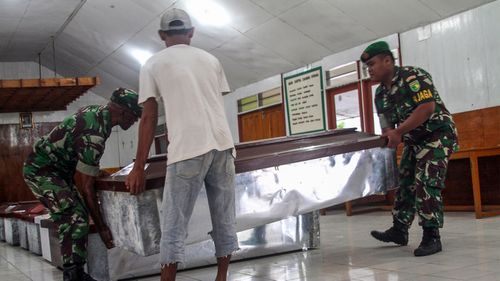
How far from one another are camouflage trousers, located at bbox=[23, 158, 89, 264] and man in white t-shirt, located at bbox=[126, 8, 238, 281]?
0.98 m

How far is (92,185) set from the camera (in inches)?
A: 125

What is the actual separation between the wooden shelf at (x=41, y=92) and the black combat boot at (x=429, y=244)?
26.6 feet

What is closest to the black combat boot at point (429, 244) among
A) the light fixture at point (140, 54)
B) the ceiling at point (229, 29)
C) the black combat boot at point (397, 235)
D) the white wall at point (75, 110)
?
the black combat boot at point (397, 235)

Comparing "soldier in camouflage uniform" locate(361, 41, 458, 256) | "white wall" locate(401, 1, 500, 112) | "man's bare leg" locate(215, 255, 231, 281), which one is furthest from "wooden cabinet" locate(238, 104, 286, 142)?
"man's bare leg" locate(215, 255, 231, 281)

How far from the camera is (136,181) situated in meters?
2.53

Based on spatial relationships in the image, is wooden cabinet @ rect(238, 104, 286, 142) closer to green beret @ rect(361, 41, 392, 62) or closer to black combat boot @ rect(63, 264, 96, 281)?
green beret @ rect(361, 41, 392, 62)

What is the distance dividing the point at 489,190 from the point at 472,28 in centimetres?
192

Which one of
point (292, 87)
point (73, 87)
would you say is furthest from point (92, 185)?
point (73, 87)

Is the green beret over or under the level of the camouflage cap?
over

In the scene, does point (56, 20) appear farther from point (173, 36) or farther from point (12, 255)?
point (173, 36)

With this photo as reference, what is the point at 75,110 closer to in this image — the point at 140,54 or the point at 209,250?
the point at 140,54

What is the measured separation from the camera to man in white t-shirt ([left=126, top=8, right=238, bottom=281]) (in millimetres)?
2383

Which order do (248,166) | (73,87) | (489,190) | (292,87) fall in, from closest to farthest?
(248,166) → (489,190) → (292,87) → (73,87)

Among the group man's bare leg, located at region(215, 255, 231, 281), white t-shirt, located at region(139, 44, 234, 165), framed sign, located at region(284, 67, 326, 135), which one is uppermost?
framed sign, located at region(284, 67, 326, 135)
